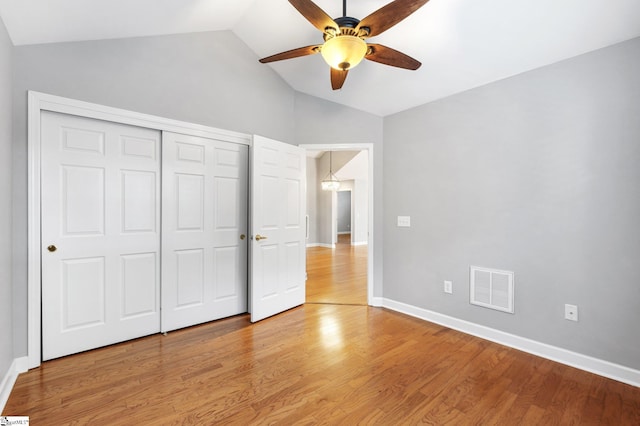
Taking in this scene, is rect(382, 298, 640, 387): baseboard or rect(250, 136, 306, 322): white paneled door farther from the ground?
rect(250, 136, 306, 322): white paneled door

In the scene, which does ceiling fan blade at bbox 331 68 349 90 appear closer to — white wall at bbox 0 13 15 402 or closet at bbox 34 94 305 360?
closet at bbox 34 94 305 360

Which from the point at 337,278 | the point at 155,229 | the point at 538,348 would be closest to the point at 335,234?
the point at 337,278

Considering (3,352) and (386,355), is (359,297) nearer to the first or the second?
(386,355)

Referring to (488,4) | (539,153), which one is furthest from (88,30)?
(539,153)

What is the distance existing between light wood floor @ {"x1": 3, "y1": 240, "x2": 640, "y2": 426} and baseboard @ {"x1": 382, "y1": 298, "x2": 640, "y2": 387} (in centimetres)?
7

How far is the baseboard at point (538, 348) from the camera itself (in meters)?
2.11

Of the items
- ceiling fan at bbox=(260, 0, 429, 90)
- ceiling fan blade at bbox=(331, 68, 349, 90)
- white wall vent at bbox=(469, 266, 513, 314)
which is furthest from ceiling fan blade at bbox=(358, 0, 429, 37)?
white wall vent at bbox=(469, 266, 513, 314)

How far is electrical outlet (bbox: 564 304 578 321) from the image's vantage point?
2.32 metres

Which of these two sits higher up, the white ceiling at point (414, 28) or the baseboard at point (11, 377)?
the white ceiling at point (414, 28)

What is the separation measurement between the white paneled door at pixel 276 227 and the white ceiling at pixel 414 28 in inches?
41.7

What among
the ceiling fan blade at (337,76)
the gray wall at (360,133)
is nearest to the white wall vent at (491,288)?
the gray wall at (360,133)

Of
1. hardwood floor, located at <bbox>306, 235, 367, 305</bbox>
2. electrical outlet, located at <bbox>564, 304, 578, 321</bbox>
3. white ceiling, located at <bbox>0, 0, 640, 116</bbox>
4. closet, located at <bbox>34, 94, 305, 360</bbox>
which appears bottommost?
hardwood floor, located at <bbox>306, 235, 367, 305</bbox>

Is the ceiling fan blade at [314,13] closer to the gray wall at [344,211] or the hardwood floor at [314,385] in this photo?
the hardwood floor at [314,385]

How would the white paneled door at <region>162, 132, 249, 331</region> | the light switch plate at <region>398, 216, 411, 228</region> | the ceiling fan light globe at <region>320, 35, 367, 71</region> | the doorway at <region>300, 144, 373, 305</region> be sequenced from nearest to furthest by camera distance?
the ceiling fan light globe at <region>320, 35, 367, 71</region>, the white paneled door at <region>162, 132, 249, 331</region>, the light switch plate at <region>398, 216, 411, 228</region>, the doorway at <region>300, 144, 373, 305</region>
